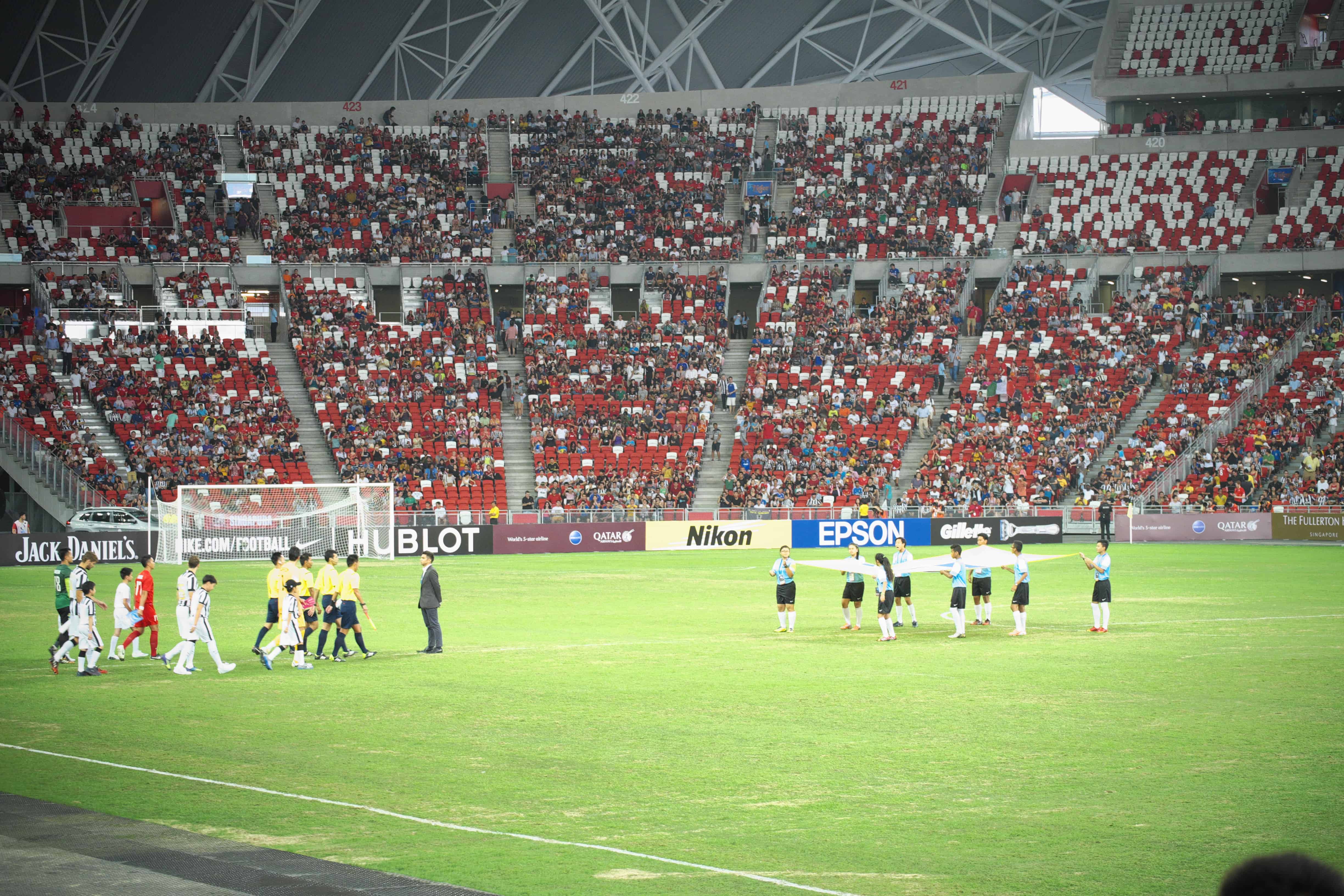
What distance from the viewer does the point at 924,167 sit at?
65.4 m

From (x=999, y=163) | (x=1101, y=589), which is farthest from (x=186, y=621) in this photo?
(x=999, y=163)

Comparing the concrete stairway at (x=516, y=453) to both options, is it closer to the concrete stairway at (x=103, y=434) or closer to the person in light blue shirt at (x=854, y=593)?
Result: the concrete stairway at (x=103, y=434)

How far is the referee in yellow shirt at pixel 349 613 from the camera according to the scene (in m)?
20.5

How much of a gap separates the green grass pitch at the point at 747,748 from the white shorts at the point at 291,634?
1.48ft

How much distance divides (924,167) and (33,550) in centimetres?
4349

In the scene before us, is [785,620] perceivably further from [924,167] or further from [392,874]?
[924,167]

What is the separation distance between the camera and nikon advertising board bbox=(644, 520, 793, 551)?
48844mm

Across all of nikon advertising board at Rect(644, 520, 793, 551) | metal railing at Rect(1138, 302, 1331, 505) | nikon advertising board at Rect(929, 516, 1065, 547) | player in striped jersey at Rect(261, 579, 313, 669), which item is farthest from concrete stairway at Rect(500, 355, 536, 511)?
player in striped jersey at Rect(261, 579, 313, 669)

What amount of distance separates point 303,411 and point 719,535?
688 inches

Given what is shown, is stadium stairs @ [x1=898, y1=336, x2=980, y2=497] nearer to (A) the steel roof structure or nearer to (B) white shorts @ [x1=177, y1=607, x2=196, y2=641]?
(A) the steel roof structure

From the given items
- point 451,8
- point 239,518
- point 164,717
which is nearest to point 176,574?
point 239,518

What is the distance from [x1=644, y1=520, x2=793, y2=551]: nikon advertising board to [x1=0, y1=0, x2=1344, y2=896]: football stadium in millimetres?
178

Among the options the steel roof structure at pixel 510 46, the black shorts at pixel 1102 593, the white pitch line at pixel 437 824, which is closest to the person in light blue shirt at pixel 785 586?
the black shorts at pixel 1102 593

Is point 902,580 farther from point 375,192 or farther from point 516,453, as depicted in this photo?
point 375,192
